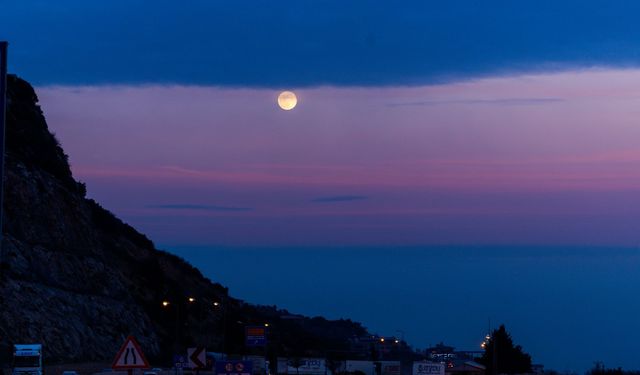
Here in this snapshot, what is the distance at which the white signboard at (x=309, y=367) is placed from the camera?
85.3 metres

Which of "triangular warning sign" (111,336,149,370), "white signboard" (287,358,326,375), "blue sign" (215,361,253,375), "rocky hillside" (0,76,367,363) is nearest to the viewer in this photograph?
"triangular warning sign" (111,336,149,370)

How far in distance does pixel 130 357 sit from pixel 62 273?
178ft

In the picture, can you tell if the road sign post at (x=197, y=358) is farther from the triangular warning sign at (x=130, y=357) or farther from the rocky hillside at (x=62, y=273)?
the rocky hillside at (x=62, y=273)

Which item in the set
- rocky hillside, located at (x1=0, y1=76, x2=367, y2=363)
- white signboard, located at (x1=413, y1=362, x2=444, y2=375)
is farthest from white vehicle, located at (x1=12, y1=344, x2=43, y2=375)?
white signboard, located at (x1=413, y1=362, x2=444, y2=375)

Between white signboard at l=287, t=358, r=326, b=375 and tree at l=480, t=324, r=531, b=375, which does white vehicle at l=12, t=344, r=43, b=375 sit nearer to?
white signboard at l=287, t=358, r=326, b=375

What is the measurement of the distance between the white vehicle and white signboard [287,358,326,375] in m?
35.9

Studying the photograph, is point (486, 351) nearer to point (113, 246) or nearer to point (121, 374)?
point (113, 246)

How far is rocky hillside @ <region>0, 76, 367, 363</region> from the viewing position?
206 ft

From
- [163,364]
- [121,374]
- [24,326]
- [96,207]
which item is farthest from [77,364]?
[96,207]

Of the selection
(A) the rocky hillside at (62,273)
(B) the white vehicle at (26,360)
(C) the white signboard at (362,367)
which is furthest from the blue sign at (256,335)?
(C) the white signboard at (362,367)

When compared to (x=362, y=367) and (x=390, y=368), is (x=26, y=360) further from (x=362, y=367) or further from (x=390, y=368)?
(x=362, y=367)

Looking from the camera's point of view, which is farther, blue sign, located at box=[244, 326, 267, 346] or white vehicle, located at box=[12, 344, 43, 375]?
white vehicle, located at box=[12, 344, 43, 375]

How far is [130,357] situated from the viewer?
746 inches

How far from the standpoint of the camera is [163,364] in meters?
80.9
